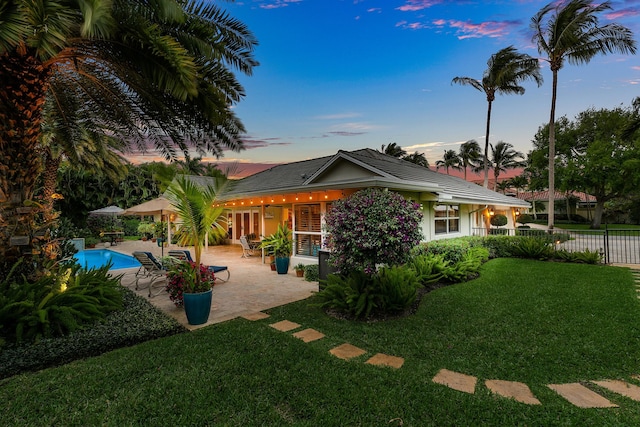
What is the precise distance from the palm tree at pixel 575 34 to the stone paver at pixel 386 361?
1482cm

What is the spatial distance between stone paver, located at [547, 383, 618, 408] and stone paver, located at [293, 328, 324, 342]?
317 cm

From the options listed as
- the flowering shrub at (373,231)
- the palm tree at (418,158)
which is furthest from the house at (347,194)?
the palm tree at (418,158)

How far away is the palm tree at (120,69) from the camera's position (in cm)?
376

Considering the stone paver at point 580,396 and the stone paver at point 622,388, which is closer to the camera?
the stone paver at point 580,396

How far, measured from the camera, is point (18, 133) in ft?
16.8

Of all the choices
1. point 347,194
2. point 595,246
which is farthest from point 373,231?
point 595,246

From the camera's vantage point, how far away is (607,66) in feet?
53.3

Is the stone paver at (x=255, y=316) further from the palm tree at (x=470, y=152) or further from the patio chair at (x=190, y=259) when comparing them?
the palm tree at (x=470, y=152)

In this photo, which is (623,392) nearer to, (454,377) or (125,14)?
(454,377)

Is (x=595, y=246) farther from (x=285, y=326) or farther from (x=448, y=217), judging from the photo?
(x=285, y=326)

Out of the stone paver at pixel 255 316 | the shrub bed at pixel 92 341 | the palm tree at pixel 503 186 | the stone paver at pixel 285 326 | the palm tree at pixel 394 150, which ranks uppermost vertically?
the palm tree at pixel 394 150

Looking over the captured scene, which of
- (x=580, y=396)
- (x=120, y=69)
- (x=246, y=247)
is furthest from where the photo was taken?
(x=246, y=247)

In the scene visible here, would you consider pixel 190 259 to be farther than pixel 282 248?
No

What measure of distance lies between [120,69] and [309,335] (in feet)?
21.7
